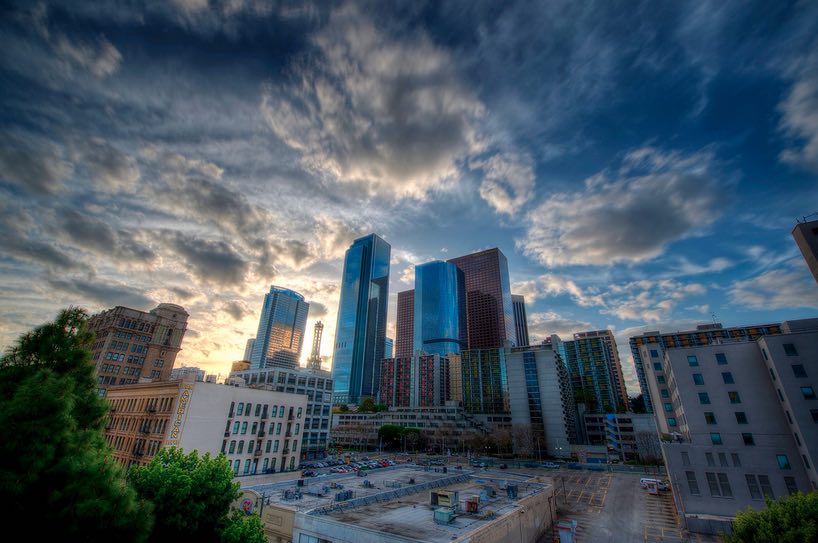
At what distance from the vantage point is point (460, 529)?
28562 millimetres

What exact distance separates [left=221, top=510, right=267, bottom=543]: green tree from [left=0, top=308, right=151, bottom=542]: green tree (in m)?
6.16

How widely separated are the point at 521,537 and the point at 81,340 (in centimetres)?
4160

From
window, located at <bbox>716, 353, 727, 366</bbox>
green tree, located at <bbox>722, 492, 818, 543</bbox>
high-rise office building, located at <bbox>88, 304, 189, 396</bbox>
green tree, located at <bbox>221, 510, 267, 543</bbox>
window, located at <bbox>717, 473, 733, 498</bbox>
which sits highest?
high-rise office building, located at <bbox>88, 304, 189, 396</bbox>

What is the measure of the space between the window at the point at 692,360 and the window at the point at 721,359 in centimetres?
238

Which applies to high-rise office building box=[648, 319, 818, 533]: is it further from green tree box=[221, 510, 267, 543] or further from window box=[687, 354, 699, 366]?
green tree box=[221, 510, 267, 543]

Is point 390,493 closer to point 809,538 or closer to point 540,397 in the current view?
→ point 809,538

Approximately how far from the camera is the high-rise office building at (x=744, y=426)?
1646 inches

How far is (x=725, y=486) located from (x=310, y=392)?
325 feet

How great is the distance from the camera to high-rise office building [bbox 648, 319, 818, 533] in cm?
4181

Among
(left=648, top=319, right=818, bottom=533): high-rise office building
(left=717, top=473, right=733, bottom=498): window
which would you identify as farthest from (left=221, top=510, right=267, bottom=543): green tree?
(left=717, top=473, right=733, bottom=498): window

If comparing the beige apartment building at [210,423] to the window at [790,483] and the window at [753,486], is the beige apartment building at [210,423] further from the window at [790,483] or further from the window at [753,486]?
the window at [790,483]

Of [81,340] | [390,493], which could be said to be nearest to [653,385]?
[390,493]

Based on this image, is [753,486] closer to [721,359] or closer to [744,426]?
[744,426]

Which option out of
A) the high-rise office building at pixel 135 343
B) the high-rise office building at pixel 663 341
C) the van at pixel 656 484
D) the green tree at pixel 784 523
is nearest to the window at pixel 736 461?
the van at pixel 656 484
